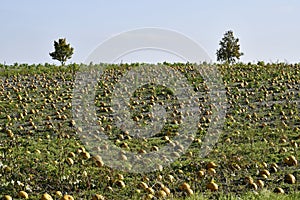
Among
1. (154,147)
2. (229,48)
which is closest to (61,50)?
(229,48)

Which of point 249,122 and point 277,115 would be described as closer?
point 249,122

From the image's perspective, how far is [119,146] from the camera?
28.9 feet

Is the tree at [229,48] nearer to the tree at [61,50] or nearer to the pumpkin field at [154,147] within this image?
the tree at [61,50]

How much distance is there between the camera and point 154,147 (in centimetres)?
857

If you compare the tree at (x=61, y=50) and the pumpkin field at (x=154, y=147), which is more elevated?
the tree at (x=61, y=50)

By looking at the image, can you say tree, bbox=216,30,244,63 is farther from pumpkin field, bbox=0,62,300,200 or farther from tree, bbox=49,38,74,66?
pumpkin field, bbox=0,62,300,200

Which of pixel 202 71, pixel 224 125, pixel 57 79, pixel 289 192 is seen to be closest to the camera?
pixel 289 192

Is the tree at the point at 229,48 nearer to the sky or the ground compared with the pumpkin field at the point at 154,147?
nearer to the sky

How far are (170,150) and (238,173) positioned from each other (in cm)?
171

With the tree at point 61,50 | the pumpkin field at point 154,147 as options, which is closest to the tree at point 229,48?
the tree at point 61,50

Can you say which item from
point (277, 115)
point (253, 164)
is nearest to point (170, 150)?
point (253, 164)

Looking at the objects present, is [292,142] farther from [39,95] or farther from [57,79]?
[57,79]

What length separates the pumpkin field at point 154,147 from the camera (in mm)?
6312

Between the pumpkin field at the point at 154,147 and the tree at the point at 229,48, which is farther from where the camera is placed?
the tree at the point at 229,48
